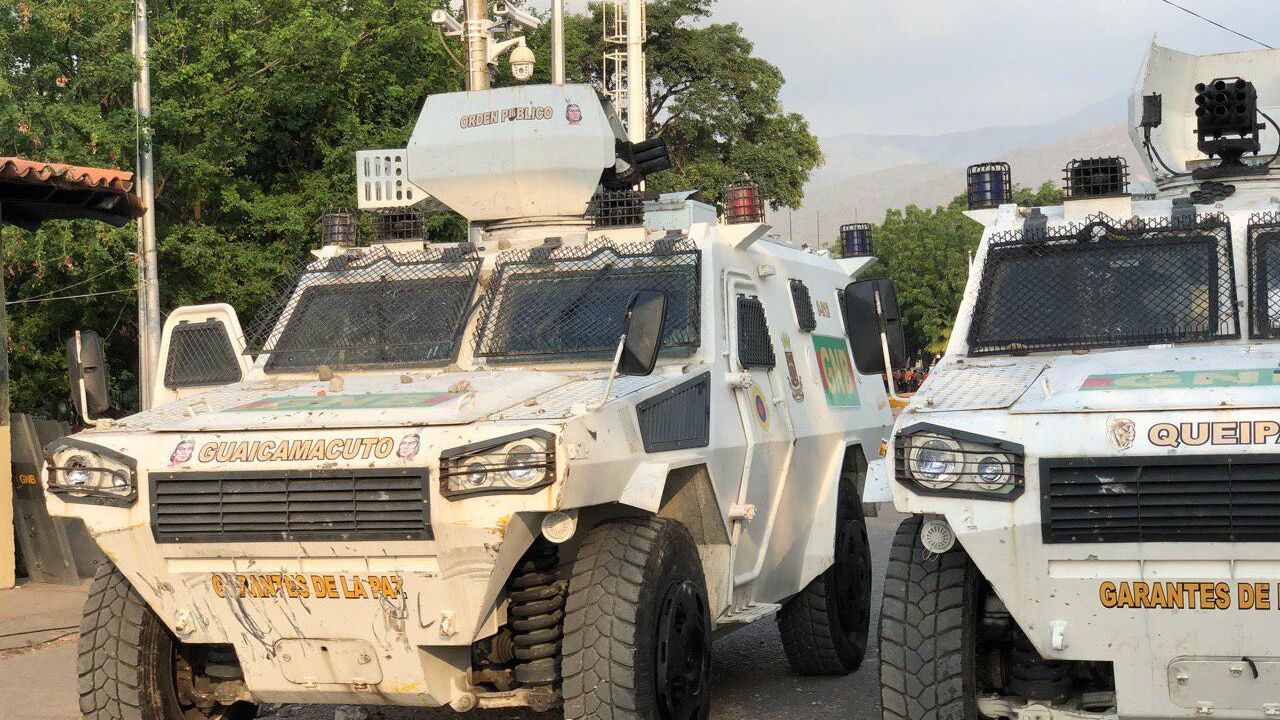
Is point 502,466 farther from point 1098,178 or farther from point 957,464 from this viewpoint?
point 1098,178

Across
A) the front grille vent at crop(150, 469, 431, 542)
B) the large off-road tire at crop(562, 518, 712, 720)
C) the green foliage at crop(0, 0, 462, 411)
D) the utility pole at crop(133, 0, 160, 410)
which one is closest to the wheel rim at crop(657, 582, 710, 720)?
the large off-road tire at crop(562, 518, 712, 720)

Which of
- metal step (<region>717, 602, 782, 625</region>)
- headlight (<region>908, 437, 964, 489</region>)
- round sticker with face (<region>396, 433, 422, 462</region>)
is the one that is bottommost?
metal step (<region>717, 602, 782, 625</region>)

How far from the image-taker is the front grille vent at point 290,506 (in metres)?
5.54

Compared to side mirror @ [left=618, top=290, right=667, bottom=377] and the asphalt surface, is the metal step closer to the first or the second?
the asphalt surface

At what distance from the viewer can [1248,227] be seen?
657 centimetres

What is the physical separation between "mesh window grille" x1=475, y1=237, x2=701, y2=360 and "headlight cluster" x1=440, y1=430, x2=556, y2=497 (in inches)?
63.7

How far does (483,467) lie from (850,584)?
3.86 m

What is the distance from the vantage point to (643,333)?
6.12 metres

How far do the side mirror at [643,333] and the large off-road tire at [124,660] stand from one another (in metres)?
2.17

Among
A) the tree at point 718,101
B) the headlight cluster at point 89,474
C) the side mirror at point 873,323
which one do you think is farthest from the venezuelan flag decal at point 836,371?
the tree at point 718,101

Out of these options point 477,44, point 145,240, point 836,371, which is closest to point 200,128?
point 145,240

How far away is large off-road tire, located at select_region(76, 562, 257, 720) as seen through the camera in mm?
6066

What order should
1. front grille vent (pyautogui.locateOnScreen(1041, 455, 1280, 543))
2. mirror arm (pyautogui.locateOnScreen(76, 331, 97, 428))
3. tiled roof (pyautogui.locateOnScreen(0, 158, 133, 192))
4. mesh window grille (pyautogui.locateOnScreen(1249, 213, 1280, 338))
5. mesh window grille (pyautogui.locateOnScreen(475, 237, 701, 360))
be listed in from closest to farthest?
front grille vent (pyautogui.locateOnScreen(1041, 455, 1280, 543)) < mesh window grille (pyautogui.locateOnScreen(1249, 213, 1280, 338)) < mirror arm (pyautogui.locateOnScreen(76, 331, 97, 428)) < mesh window grille (pyautogui.locateOnScreen(475, 237, 701, 360)) < tiled roof (pyautogui.locateOnScreen(0, 158, 133, 192))

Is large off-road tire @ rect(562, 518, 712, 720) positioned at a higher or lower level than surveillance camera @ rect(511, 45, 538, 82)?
lower
